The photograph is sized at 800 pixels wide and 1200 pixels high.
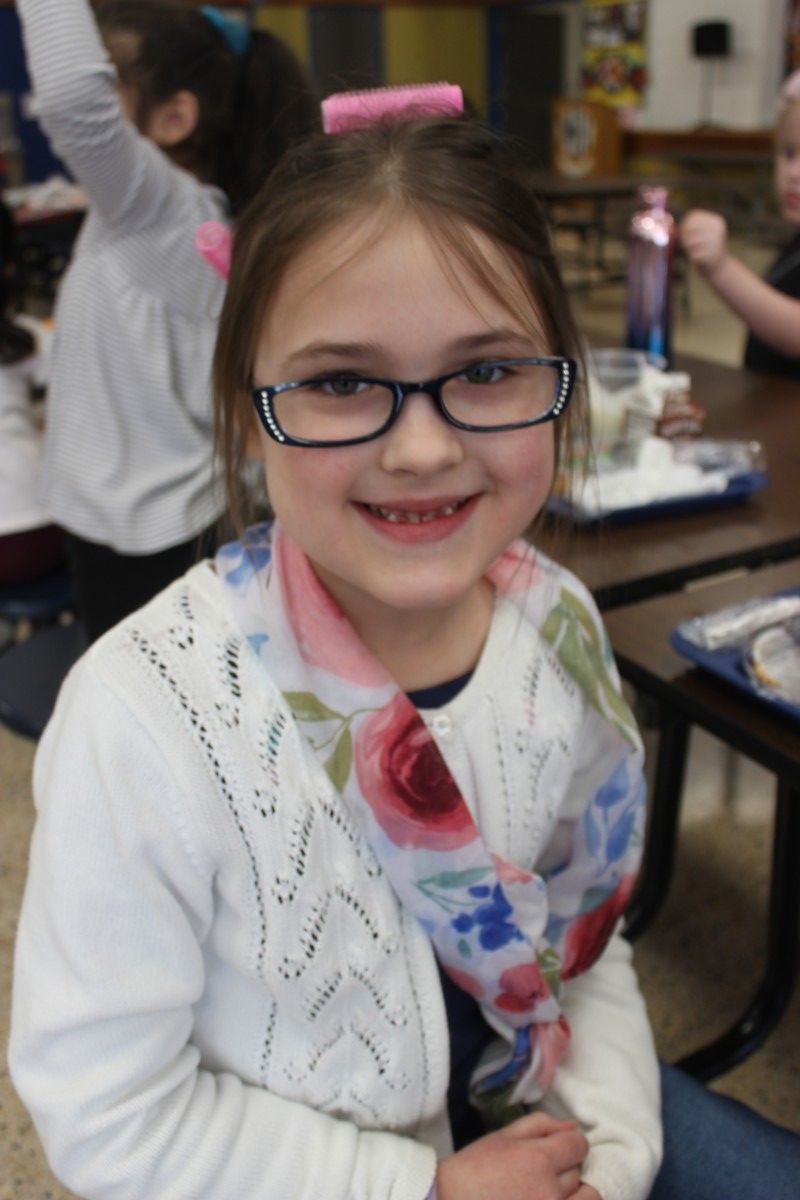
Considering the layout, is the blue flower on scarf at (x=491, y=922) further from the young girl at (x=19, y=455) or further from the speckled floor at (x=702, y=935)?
the young girl at (x=19, y=455)

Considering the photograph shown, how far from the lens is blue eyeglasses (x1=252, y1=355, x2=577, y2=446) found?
2.23 feet

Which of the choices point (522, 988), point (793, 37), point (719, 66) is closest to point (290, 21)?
point (719, 66)

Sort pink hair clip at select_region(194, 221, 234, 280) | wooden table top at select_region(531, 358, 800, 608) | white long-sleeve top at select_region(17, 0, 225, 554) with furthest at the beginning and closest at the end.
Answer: white long-sleeve top at select_region(17, 0, 225, 554) → wooden table top at select_region(531, 358, 800, 608) → pink hair clip at select_region(194, 221, 234, 280)

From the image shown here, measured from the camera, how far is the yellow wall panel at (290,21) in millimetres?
8773

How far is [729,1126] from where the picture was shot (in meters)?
0.87

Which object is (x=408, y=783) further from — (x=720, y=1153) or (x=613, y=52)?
(x=613, y=52)

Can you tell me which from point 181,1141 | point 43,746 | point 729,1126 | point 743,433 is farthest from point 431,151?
point 743,433

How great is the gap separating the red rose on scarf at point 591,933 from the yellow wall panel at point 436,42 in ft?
31.7

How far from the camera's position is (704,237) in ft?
6.17

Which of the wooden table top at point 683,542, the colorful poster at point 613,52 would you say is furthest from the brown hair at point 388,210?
the colorful poster at point 613,52

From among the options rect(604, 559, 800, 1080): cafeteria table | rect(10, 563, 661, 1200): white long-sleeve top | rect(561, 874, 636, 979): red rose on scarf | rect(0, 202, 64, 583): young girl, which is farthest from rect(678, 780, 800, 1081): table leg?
rect(0, 202, 64, 583): young girl

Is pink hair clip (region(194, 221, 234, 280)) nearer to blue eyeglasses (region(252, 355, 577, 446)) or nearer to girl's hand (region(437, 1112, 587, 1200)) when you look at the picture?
blue eyeglasses (region(252, 355, 577, 446))

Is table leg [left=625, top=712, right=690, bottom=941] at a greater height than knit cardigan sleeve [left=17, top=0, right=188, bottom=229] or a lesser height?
lesser

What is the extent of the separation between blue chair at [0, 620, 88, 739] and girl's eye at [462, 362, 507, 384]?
1.41 m
